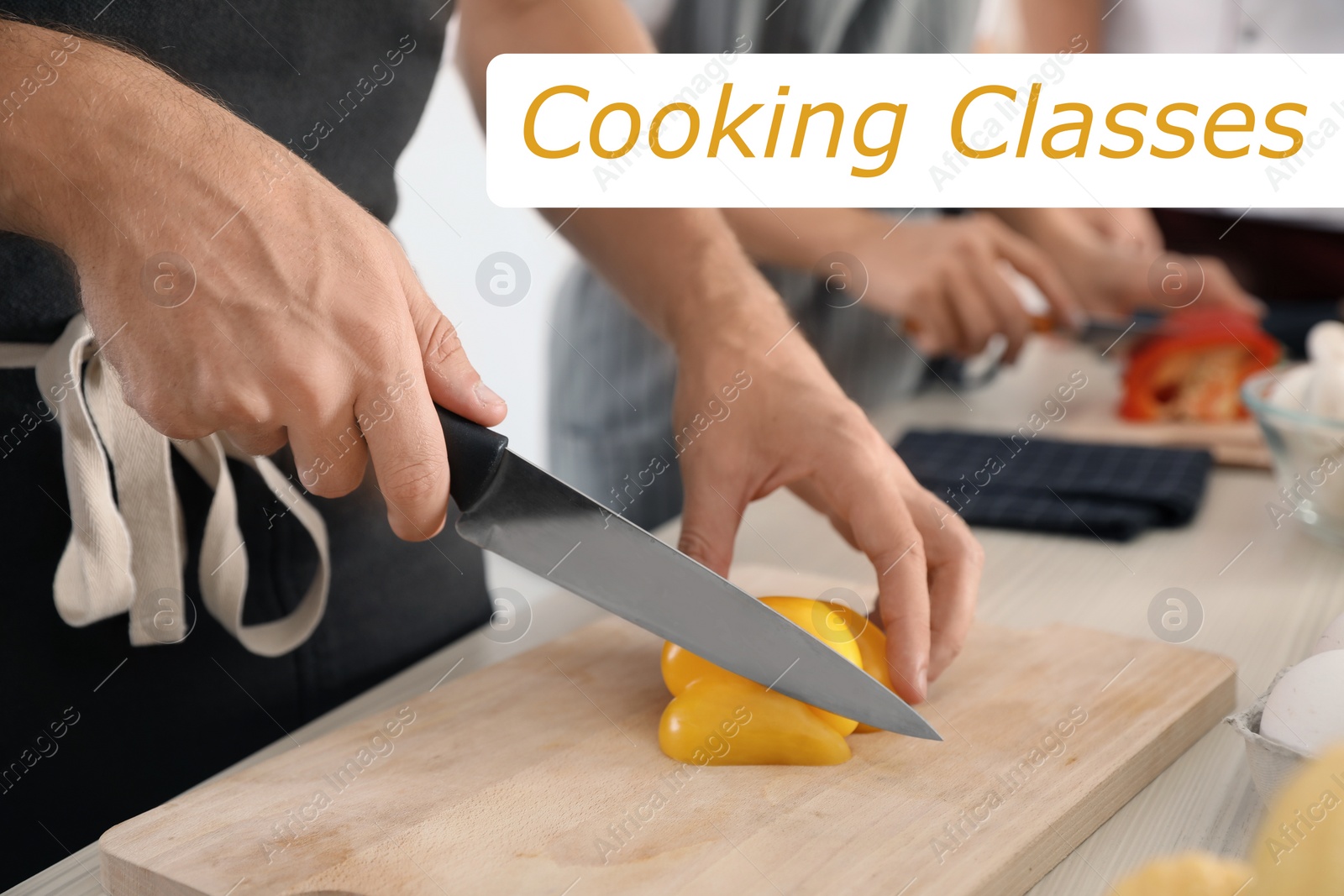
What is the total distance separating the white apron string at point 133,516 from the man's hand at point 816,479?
283 mm

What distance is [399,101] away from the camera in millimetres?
845

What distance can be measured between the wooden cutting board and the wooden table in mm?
23

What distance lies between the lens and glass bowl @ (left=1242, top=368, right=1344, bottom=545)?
0.98m

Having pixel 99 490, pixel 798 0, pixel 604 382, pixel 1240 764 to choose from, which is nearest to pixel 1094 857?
pixel 1240 764

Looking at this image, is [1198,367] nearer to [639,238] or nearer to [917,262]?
[917,262]

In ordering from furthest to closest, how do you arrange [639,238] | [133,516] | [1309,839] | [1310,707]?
[639,238]
[133,516]
[1310,707]
[1309,839]

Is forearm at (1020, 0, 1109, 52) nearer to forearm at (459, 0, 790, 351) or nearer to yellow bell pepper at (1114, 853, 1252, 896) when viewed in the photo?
forearm at (459, 0, 790, 351)

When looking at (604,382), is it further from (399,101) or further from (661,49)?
(399,101)

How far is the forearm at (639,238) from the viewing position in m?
0.88

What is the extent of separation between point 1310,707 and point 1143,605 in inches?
17.6

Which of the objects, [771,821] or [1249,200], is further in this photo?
[1249,200]

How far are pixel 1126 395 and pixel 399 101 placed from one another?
3.61ft

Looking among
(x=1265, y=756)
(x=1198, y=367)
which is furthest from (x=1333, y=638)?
(x=1198, y=367)

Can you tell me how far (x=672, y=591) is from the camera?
26.0 inches
